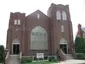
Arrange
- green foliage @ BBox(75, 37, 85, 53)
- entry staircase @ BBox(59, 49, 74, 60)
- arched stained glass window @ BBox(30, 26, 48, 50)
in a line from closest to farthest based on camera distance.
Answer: entry staircase @ BBox(59, 49, 74, 60)
green foliage @ BBox(75, 37, 85, 53)
arched stained glass window @ BBox(30, 26, 48, 50)

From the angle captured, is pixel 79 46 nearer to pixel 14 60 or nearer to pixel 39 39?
pixel 39 39

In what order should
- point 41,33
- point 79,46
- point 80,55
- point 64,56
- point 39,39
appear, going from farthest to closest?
point 41,33 → point 39,39 → point 79,46 → point 80,55 → point 64,56

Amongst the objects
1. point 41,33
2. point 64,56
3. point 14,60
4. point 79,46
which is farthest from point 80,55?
point 14,60

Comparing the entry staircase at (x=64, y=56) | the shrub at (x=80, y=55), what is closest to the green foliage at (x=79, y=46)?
the shrub at (x=80, y=55)

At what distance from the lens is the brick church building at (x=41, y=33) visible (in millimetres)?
41656

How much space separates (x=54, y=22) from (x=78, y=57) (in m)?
10.4

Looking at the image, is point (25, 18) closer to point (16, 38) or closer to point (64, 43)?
point (16, 38)

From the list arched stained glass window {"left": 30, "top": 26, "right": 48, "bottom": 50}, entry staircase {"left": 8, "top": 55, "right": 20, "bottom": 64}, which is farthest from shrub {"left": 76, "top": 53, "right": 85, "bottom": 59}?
entry staircase {"left": 8, "top": 55, "right": 20, "bottom": 64}

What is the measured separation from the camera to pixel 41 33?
1719 inches

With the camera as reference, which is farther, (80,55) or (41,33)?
(41,33)

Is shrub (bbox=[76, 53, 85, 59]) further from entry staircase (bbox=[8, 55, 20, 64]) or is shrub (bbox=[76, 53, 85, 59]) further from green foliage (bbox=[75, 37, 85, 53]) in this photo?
entry staircase (bbox=[8, 55, 20, 64])

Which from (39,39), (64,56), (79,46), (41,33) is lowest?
(64,56)

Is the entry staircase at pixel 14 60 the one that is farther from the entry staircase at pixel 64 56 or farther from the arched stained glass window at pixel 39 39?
the entry staircase at pixel 64 56

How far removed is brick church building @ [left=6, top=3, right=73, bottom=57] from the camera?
41.7 meters
